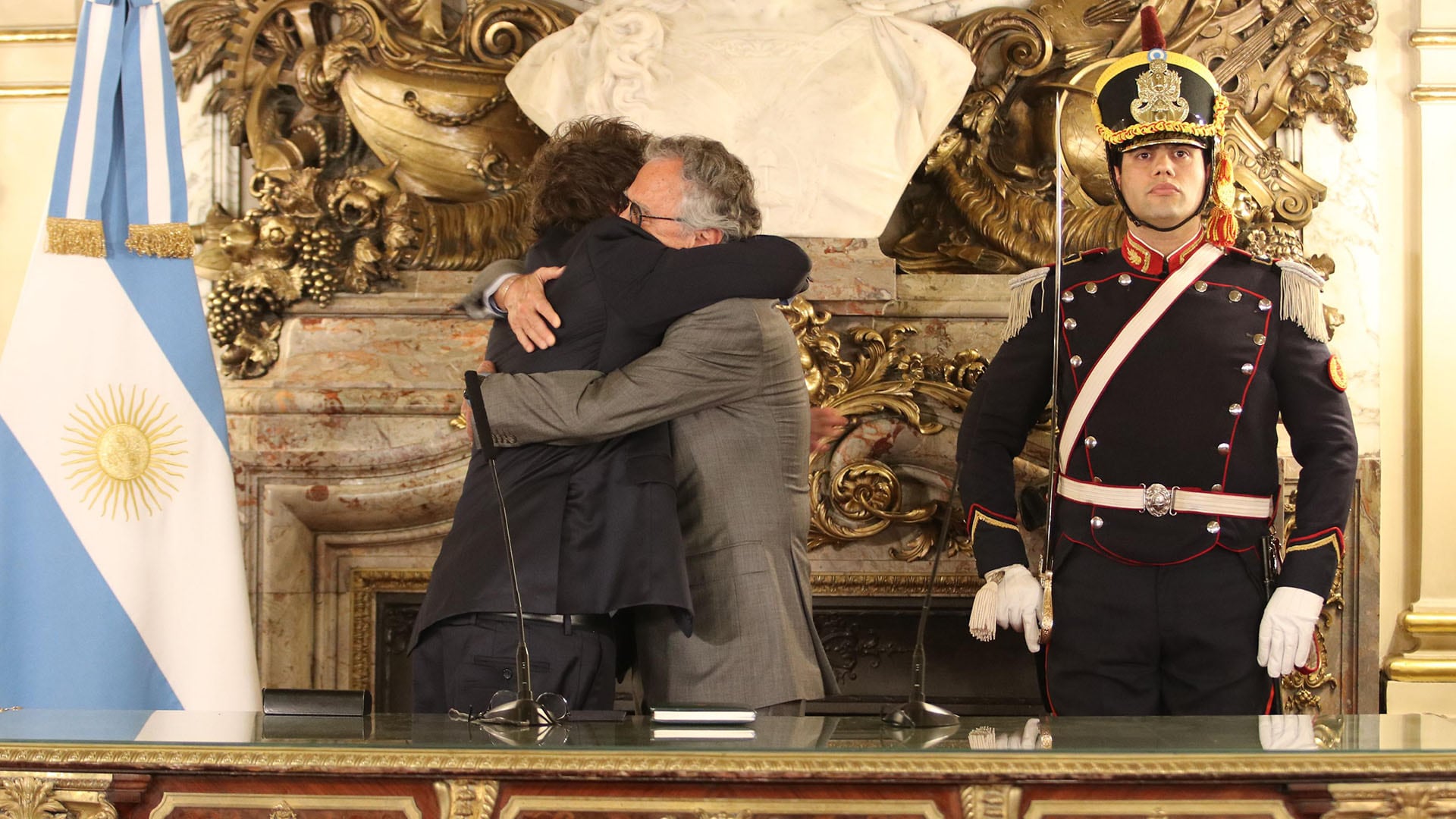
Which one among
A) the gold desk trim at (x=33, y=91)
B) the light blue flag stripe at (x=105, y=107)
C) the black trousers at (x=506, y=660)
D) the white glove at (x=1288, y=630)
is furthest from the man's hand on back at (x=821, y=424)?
the gold desk trim at (x=33, y=91)

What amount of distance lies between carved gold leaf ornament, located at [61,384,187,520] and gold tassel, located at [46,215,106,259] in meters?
0.26

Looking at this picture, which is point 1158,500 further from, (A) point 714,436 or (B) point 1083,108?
(B) point 1083,108

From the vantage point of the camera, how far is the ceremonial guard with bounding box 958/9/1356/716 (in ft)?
7.58

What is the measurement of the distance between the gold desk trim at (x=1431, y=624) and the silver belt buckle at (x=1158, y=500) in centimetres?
162

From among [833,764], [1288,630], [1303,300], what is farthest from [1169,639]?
[833,764]

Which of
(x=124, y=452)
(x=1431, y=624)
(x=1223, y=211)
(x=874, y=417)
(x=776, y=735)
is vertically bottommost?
(x=776, y=735)

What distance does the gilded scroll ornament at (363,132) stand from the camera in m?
3.59

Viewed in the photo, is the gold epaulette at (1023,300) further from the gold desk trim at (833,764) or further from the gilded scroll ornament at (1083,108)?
the gold desk trim at (833,764)

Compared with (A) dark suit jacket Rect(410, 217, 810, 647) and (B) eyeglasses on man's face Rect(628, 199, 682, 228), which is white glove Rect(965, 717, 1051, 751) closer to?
(A) dark suit jacket Rect(410, 217, 810, 647)

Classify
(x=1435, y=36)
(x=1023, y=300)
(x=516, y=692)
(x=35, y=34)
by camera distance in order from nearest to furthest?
(x=516, y=692)
(x=1023, y=300)
(x=1435, y=36)
(x=35, y=34)

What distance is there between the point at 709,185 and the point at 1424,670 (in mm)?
2319

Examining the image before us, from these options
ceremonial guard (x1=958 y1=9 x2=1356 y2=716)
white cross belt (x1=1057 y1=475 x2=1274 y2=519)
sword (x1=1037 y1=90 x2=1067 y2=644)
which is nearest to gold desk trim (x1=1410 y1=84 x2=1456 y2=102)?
ceremonial guard (x1=958 y1=9 x2=1356 y2=716)

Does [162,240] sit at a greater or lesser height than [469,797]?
greater

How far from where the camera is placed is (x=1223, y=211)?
252cm
